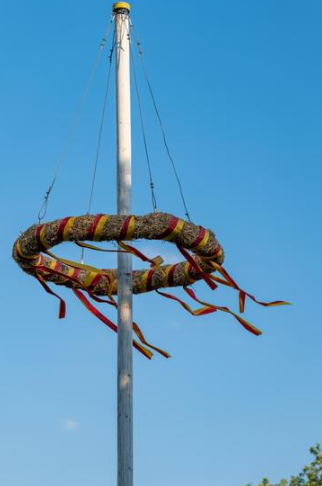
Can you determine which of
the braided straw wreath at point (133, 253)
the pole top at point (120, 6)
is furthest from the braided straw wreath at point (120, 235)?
the pole top at point (120, 6)

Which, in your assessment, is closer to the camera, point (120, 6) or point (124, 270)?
point (124, 270)

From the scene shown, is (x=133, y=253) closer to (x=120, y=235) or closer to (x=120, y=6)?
(x=120, y=235)

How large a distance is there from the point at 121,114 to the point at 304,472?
18113mm

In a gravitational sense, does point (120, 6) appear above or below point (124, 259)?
above

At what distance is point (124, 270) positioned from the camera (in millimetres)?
11742

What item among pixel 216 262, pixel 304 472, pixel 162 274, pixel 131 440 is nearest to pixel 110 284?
pixel 162 274

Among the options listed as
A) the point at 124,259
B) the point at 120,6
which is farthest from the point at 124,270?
the point at 120,6

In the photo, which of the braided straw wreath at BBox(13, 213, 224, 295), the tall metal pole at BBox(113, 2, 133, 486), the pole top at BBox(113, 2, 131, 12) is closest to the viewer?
the tall metal pole at BBox(113, 2, 133, 486)

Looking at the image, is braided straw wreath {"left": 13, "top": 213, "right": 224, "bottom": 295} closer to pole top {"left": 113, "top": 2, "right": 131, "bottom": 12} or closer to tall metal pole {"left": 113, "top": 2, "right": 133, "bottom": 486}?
tall metal pole {"left": 113, "top": 2, "right": 133, "bottom": 486}

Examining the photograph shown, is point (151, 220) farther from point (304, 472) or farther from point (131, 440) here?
point (304, 472)

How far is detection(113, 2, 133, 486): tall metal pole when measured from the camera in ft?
35.8

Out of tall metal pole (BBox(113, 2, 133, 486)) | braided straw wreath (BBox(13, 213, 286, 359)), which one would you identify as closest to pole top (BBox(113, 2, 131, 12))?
tall metal pole (BBox(113, 2, 133, 486))

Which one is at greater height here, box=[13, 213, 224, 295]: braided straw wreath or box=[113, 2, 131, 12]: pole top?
box=[113, 2, 131, 12]: pole top

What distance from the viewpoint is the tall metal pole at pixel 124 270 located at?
10.9m
